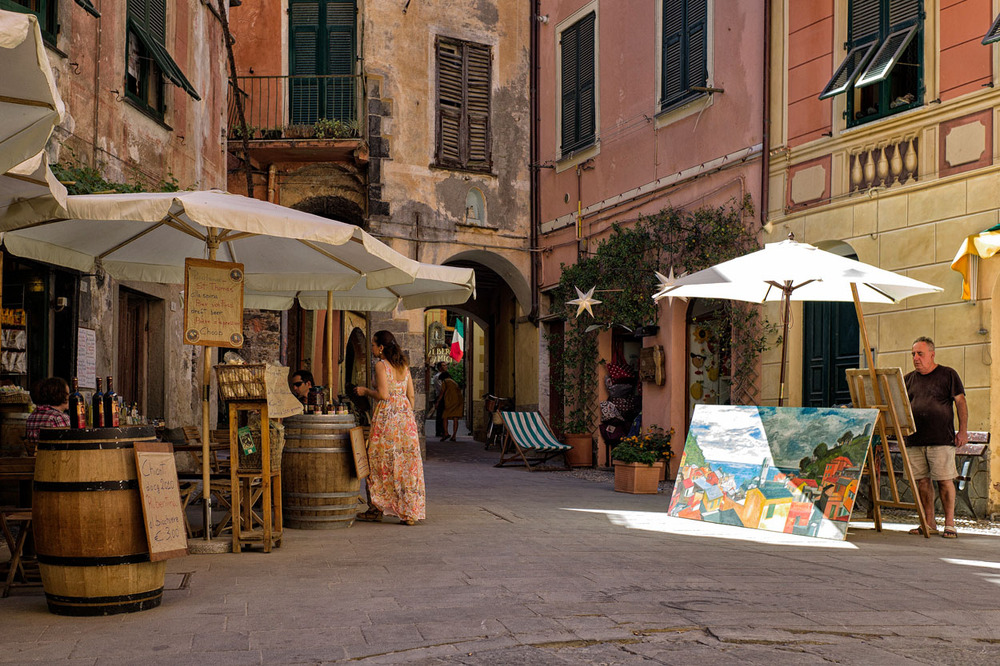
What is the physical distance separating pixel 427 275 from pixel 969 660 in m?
5.69

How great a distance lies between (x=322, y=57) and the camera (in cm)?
1770

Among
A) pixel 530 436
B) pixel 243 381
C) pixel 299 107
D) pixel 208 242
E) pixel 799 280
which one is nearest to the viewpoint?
pixel 243 381

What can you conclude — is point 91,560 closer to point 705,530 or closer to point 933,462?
point 705,530

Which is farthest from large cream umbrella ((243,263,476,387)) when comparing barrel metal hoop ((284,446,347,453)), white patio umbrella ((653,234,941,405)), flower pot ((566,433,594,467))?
flower pot ((566,433,594,467))

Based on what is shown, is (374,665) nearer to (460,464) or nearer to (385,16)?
(460,464)

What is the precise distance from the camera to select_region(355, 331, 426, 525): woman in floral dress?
851cm

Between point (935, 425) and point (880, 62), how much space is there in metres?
3.76

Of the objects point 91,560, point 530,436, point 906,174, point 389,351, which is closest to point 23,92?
point 91,560

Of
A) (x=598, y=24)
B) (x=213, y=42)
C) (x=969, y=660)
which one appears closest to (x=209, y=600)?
(x=969, y=660)

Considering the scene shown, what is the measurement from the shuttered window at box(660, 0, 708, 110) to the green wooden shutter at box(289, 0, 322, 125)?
6092 mm

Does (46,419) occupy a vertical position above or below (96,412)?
below

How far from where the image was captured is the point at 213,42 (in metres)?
14.4

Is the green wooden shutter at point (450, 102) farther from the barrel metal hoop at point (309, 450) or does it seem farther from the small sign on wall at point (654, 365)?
the barrel metal hoop at point (309, 450)

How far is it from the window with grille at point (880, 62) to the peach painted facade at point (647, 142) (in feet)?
4.77
